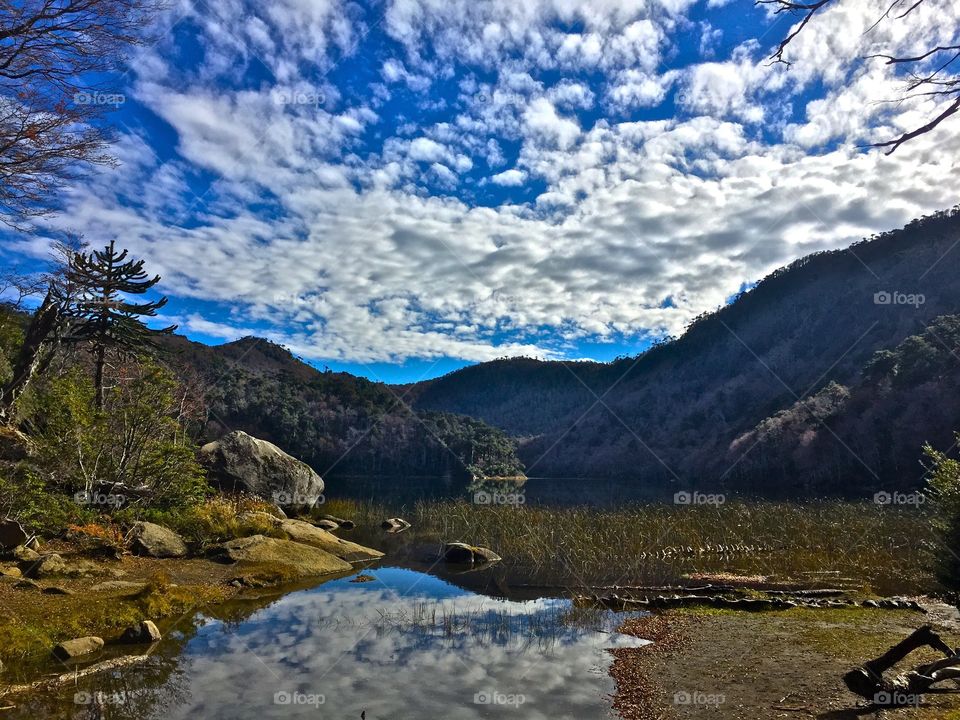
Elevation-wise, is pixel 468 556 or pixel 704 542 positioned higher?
pixel 704 542

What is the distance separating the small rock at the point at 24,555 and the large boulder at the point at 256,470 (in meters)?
16.8

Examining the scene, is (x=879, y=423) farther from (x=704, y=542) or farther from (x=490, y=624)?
(x=490, y=624)

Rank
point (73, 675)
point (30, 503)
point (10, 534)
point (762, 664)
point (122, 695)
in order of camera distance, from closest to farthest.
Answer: point (122, 695), point (73, 675), point (762, 664), point (10, 534), point (30, 503)

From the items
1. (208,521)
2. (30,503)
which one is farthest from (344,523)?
(30,503)

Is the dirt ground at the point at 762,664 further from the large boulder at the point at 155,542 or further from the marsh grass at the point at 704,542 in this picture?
the large boulder at the point at 155,542

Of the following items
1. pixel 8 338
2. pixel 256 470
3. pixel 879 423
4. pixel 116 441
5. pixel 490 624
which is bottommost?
pixel 490 624

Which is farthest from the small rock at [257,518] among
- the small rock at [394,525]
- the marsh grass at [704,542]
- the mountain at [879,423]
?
the mountain at [879,423]

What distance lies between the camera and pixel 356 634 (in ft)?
41.5

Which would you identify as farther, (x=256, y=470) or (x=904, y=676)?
(x=256, y=470)

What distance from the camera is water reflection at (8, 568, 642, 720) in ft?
28.0

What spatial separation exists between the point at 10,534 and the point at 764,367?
128 metres

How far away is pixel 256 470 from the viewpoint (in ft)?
111

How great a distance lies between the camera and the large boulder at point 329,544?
74.9 feet

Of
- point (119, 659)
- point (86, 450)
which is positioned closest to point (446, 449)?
point (86, 450)
